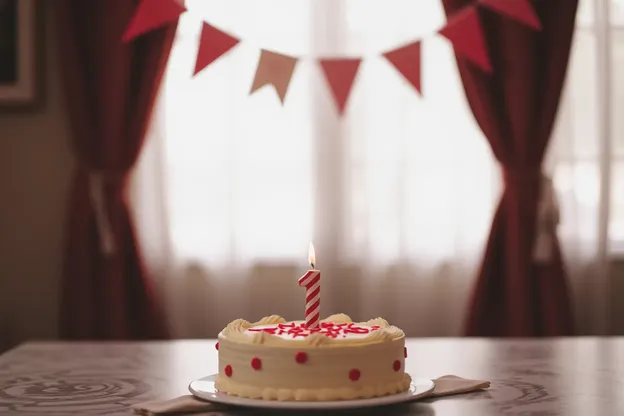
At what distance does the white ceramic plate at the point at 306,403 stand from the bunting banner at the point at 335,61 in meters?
1.41

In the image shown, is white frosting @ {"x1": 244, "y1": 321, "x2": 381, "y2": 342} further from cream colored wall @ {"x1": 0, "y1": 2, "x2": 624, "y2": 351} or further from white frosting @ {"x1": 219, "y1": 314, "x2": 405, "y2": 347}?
cream colored wall @ {"x1": 0, "y1": 2, "x2": 624, "y2": 351}

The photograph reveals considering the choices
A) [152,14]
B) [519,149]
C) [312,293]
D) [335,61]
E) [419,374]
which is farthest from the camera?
[519,149]

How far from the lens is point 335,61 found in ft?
10.00

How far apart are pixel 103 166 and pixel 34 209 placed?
1.16 ft

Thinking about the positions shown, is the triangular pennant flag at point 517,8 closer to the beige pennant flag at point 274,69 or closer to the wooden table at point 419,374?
the beige pennant flag at point 274,69

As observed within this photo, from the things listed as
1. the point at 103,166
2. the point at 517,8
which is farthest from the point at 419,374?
the point at 103,166

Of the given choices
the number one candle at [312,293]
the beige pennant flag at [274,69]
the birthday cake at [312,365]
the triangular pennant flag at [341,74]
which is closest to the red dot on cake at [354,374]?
the birthday cake at [312,365]

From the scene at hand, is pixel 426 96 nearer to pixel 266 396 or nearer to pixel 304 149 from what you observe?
pixel 304 149

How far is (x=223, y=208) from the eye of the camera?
3525 mm

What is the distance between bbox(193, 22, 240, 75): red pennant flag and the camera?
2.74 meters

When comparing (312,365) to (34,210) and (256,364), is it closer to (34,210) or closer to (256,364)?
(256,364)

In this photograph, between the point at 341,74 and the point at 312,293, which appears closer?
the point at 312,293

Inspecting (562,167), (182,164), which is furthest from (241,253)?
(562,167)

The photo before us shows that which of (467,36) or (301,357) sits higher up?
(467,36)
